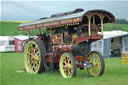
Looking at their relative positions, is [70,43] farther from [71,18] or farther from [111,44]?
[111,44]

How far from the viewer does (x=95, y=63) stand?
8.84 meters

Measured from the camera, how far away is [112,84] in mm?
6680

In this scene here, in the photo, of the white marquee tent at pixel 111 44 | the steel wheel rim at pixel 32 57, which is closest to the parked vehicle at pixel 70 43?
the steel wheel rim at pixel 32 57

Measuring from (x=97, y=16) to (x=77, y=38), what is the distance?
53.5 inches

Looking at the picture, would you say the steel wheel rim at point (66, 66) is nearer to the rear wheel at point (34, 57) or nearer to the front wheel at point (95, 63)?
the front wheel at point (95, 63)

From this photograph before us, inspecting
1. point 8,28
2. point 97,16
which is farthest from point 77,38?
point 8,28

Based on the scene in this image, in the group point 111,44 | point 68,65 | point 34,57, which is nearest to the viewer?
point 68,65

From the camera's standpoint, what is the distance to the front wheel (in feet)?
27.5

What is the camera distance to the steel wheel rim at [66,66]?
26.4 feet

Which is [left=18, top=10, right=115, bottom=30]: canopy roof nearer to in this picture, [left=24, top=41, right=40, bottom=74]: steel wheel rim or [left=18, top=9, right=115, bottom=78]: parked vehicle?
[left=18, top=9, right=115, bottom=78]: parked vehicle

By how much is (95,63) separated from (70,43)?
1.31 meters

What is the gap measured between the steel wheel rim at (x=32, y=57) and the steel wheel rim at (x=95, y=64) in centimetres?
234

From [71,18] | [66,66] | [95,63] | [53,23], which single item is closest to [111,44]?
[95,63]

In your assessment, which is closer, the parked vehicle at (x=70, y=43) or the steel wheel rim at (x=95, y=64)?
the parked vehicle at (x=70, y=43)
